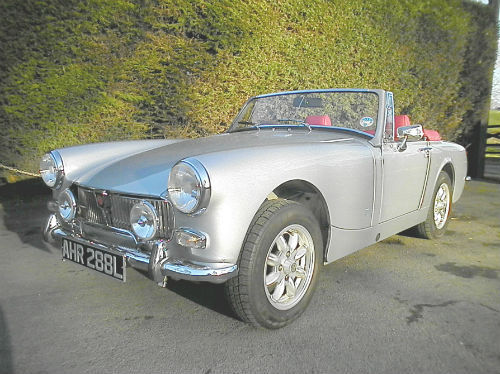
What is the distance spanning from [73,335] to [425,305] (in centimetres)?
201

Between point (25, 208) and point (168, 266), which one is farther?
point (25, 208)

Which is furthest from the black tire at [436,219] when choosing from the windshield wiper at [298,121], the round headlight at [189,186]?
the round headlight at [189,186]

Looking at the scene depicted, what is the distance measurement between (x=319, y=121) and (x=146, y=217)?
5.54 ft

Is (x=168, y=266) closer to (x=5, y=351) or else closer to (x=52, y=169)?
(x=5, y=351)

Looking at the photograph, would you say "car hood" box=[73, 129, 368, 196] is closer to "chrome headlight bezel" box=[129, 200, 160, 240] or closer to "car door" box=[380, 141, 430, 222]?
"chrome headlight bezel" box=[129, 200, 160, 240]

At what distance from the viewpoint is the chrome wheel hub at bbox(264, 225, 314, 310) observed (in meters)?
2.19

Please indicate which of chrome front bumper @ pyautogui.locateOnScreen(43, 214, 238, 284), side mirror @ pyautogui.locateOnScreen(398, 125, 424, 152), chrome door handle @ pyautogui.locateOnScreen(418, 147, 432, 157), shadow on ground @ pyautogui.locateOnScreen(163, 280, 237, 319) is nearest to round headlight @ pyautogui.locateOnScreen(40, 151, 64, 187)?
chrome front bumper @ pyautogui.locateOnScreen(43, 214, 238, 284)

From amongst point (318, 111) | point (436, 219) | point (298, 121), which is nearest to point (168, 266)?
point (298, 121)

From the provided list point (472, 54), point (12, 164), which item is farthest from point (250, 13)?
point (472, 54)

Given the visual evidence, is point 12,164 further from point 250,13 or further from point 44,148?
point 250,13

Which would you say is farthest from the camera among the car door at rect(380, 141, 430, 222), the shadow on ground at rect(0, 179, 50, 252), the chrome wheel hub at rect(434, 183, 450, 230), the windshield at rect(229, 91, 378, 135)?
the shadow on ground at rect(0, 179, 50, 252)

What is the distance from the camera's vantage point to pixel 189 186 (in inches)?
74.2

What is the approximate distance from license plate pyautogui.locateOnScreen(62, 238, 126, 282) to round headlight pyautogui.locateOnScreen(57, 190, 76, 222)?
0.17 meters

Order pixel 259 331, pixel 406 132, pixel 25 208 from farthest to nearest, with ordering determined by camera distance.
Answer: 1. pixel 25 208
2. pixel 406 132
3. pixel 259 331
